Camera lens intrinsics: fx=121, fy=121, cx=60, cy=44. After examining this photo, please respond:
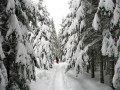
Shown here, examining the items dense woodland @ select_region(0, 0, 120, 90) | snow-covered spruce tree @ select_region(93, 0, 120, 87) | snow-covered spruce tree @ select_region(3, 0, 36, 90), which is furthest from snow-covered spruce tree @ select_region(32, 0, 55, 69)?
snow-covered spruce tree @ select_region(3, 0, 36, 90)

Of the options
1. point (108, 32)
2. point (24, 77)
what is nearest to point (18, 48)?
point (24, 77)

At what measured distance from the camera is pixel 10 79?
610 cm

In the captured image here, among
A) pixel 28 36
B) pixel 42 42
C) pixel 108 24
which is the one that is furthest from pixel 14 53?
pixel 42 42

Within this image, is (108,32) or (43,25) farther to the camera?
(43,25)

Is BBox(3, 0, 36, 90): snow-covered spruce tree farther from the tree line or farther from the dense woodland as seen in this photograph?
the tree line

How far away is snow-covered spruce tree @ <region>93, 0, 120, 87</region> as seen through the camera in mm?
7480

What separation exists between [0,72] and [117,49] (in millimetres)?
6915

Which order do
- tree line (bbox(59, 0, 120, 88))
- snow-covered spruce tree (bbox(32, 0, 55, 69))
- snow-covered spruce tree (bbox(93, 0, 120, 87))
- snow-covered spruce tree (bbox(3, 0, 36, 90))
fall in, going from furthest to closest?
snow-covered spruce tree (bbox(32, 0, 55, 69))
tree line (bbox(59, 0, 120, 88))
snow-covered spruce tree (bbox(93, 0, 120, 87))
snow-covered spruce tree (bbox(3, 0, 36, 90))

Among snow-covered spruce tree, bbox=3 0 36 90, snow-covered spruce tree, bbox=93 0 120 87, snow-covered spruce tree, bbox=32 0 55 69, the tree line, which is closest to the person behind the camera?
snow-covered spruce tree, bbox=3 0 36 90

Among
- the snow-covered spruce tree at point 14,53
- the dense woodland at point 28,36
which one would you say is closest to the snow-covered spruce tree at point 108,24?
the dense woodland at point 28,36

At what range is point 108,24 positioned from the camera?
28.4 feet

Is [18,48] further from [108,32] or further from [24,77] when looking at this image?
[108,32]

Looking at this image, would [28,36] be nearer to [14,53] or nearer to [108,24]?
[14,53]

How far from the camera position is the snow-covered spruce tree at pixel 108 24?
7.48 meters
